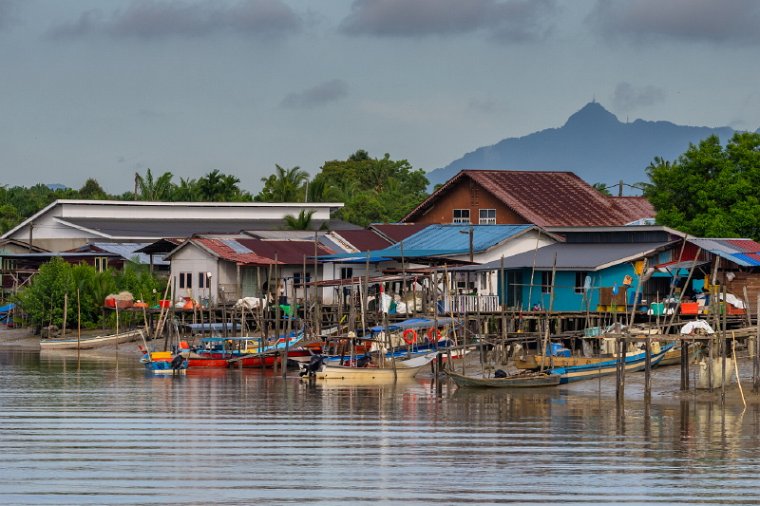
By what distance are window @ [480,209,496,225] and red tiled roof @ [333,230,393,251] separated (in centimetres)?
478

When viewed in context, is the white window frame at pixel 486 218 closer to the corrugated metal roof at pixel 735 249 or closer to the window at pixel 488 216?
the window at pixel 488 216

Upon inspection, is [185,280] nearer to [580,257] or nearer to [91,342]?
[91,342]

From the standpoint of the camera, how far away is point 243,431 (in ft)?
91.3

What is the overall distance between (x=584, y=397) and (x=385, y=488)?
560 inches

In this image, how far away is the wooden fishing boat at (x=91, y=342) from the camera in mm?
54094

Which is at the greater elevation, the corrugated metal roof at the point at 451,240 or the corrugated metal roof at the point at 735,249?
the corrugated metal roof at the point at 451,240

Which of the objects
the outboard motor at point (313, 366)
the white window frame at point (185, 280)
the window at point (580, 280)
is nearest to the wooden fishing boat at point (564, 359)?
the outboard motor at point (313, 366)

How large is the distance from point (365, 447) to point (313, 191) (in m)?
54.7

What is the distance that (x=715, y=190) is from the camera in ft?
164

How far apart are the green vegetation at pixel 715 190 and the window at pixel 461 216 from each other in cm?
1154

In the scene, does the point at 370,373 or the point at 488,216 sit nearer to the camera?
the point at 370,373

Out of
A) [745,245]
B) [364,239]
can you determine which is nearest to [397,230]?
[364,239]

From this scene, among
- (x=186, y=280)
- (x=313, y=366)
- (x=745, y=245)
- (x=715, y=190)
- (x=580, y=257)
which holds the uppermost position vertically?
(x=715, y=190)

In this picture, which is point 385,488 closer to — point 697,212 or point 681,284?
point 681,284
